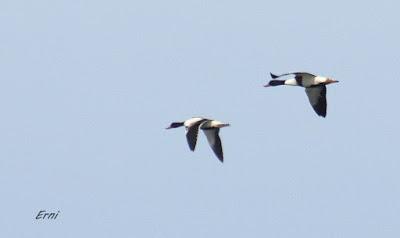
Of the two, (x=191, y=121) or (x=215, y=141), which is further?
(x=215, y=141)

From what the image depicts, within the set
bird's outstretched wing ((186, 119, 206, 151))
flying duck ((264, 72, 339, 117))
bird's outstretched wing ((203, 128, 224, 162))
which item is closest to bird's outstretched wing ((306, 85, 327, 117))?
flying duck ((264, 72, 339, 117))

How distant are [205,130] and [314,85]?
481 cm

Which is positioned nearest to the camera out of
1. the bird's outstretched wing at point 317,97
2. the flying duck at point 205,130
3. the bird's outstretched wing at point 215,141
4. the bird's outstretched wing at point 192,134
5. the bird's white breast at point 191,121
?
the bird's outstretched wing at point 192,134

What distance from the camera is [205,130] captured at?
46.2 m

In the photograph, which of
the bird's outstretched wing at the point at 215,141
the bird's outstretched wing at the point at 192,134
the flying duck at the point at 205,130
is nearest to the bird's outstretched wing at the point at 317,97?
the flying duck at the point at 205,130

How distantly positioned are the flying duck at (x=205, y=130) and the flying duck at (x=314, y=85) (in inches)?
120

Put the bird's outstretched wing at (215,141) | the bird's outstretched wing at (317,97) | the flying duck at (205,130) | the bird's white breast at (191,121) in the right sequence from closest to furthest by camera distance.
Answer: the flying duck at (205,130) < the bird's outstretched wing at (317,97) < the bird's white breast at (191,121) < the bird's outstretched wing at (215,141)

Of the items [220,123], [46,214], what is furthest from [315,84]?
[46,214]

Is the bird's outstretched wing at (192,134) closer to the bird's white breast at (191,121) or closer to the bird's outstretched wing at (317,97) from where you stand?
the bird's white breast at (191,121)

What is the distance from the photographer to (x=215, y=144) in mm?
46562

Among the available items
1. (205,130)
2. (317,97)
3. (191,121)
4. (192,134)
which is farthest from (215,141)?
(317,97)

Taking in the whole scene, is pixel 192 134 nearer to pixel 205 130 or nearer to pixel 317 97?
pixel 205 130

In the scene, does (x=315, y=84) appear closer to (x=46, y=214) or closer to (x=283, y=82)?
(x=283, y=82)

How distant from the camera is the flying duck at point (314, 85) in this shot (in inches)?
1704
